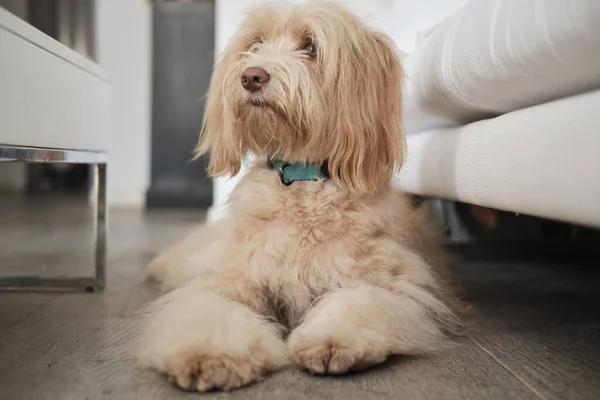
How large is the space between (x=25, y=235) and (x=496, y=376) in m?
2.65

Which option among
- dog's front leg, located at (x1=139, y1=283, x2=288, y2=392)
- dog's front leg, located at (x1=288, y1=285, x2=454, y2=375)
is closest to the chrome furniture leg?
dog's front leg, located at (x1=139, y1=283, x2=288, y2=392)

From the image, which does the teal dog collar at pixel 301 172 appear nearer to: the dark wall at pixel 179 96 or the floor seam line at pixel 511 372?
the floor seam line at pixel 511 372

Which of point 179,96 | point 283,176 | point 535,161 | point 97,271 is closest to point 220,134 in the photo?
point 283,176

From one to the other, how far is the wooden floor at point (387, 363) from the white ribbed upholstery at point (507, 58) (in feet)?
1.76

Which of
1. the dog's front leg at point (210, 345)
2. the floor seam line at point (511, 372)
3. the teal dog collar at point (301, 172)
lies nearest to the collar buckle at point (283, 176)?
the teal dog collar at point (301, 172)

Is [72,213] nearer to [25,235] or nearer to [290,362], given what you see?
[25,235]

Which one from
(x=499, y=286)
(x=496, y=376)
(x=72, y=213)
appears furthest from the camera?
(x=72, y=213)

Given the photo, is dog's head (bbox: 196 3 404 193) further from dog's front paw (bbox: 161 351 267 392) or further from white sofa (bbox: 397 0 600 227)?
dog's front paw (bbox: 161 351 267 392)

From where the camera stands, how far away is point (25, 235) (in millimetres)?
3016

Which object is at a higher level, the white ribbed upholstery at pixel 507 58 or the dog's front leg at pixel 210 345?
the white ribbed upholstery at pixel 507 58

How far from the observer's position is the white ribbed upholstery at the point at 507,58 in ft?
3.06

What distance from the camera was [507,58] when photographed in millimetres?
1166

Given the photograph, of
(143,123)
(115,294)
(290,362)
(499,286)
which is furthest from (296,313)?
(143,123)

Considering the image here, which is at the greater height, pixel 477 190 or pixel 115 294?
pixel 477 190
